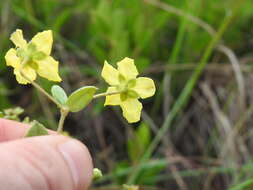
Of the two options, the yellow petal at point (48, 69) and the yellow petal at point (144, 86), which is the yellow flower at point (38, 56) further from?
the yellow petal at point (144, 86)

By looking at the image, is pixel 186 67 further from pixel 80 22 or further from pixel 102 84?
pixel 80 22

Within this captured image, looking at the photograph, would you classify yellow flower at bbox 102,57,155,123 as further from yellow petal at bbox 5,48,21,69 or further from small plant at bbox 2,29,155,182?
yellow petal at bbox 5,48,21,69

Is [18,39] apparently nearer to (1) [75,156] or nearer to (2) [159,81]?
(1) [75,156]

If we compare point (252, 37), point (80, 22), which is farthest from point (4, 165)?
point (252, 37)

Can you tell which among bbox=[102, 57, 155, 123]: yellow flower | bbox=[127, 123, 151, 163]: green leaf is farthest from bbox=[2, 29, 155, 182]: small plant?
bbox=[127, 123, 151, 163]: green leaf

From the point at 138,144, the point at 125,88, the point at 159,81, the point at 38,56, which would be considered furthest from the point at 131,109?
the point at 159,81

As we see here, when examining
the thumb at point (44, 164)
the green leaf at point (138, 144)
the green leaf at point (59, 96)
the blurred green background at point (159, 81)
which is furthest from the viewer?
the blurred green background at point (159, 81)

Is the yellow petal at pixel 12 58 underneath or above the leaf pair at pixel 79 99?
above

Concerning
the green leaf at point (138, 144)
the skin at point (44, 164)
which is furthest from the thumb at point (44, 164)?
the green leaf at point (138, 144)
